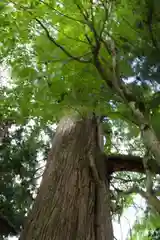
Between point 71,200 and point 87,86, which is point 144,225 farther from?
point 87,86

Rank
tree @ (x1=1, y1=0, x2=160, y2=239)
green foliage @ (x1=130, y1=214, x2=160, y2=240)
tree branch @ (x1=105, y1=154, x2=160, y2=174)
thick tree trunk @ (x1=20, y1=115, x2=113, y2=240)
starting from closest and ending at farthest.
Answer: tree @ (x1=1, y1=0, x2=160, y2=239)
green foliage @ (x1=130, y1=214, x2=160, y2=240)
thick tree trunk @ (x1=20, y1=115, x2=113, y2=240)
tree branch @ (x1=105, y1=154, x2=160, y2=174)

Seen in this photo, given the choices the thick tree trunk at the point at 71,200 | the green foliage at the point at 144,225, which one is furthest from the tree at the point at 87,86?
the green foliage at the point at 144,225

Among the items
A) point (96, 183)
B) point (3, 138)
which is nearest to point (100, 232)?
point (96, 183)

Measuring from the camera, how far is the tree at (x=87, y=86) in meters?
1.22

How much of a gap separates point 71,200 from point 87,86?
3.08 feet

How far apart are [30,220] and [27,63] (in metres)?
1.18

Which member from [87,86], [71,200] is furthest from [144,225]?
[87,86]

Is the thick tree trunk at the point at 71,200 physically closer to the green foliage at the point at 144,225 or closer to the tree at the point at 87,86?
the tree at the point at 87,86

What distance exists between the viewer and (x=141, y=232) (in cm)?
169

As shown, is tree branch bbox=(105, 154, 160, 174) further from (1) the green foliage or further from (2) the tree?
(1) the green foliage

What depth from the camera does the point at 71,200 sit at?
1941 mm

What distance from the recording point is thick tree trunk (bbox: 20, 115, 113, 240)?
5.69ft

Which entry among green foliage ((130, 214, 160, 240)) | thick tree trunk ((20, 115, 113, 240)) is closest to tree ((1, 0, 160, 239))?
thick tree trunk ((20, 115, 113, 240))

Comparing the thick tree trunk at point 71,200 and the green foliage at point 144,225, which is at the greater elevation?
the thick tree trunk at point 71,200
